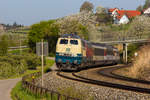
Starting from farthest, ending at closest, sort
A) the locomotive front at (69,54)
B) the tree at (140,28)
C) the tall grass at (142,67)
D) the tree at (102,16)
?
the tree at (102,16)
the tree at (140,28)
the locomotive front at (69,54)
the tall grass at (142,67)

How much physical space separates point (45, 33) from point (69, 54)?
53.0 meters

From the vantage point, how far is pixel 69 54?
89.7 ft

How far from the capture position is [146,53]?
2681 cm

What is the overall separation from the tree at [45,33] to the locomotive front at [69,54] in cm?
4943

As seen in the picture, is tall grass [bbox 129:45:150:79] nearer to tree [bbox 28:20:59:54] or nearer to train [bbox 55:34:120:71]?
train [bbox 55:34:120:71]

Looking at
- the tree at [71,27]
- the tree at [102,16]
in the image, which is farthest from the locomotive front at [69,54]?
the tree at [102,16]

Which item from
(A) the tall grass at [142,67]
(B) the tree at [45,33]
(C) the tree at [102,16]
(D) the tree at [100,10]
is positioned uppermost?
(D) the tree at [100,10]

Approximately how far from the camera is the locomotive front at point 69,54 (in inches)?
1072

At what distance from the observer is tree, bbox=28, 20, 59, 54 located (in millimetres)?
78094

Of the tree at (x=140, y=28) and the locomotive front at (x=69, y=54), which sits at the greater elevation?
the tree at (x=140, y=28)

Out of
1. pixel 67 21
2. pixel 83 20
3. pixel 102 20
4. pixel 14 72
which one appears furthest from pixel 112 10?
pixel 14 72

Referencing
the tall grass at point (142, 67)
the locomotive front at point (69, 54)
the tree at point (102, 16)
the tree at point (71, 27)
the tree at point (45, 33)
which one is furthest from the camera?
the tree at point (102, 16)

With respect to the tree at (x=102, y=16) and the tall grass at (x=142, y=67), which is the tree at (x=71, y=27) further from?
the tall grass at (x=142, y=67)

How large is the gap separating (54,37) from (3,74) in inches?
1778
